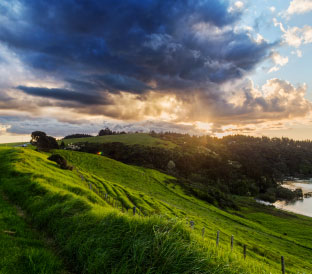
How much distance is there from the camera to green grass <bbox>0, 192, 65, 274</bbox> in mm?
6508

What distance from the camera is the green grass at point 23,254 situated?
21.4 ft

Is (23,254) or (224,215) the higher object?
(23,254)

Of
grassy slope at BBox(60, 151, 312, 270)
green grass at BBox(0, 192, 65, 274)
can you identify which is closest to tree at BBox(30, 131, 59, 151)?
grassy slope at BBox(60, 151, 312, 270)

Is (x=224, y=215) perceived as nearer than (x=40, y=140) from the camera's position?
Yes

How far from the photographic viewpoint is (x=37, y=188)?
53.8 feet

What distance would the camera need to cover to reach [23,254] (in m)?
7.23

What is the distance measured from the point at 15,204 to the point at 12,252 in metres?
9.50

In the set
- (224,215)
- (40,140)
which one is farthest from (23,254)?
(40,140)

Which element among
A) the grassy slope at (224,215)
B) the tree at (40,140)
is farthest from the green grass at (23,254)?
the tree at (40,140)

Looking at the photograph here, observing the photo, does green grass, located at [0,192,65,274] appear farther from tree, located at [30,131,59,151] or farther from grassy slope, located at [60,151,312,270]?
tree, located at [30,131,59,151]

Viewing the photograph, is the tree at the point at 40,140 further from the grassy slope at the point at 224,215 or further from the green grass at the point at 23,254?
the green grass at the point at 23,254

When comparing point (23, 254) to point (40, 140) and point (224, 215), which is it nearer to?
point (224, 215)

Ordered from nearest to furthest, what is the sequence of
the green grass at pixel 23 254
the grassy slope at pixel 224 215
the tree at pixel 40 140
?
the green grass at pixel 23 254 → the grassy slope at pixel 224 215 → the tree at pixel 40 140

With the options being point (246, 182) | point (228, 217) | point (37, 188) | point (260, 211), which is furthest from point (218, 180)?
point (37, 188)
